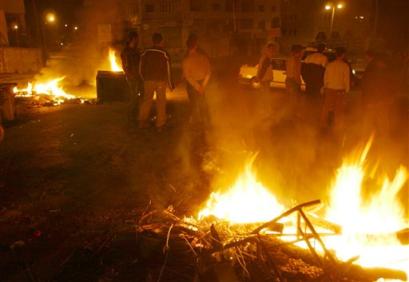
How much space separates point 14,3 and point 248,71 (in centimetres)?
1489

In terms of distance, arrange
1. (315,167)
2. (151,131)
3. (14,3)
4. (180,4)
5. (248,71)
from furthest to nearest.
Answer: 1. (180,4)
2. (14,3)
3. (248,71)
4. (151,131)
5. (315,167)

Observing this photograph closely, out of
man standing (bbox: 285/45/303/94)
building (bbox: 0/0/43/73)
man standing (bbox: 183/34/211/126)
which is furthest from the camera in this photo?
building (bbox: 0/0/43/73)

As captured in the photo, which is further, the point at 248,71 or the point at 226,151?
the point at 248,71

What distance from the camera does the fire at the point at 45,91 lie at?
15.0m

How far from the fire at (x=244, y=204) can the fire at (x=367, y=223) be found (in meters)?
0.77

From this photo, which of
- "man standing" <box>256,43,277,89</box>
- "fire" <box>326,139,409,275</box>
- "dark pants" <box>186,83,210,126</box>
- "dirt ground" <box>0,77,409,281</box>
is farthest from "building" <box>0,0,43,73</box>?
"fire" <box>326,139,409,275</box>

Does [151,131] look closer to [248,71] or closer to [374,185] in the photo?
[374,185]

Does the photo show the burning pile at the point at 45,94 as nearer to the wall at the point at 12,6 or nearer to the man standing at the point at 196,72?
the man standing at the point at 196,72

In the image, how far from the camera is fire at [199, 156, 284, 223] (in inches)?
206

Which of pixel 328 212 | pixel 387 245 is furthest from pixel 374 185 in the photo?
pixel 387 245

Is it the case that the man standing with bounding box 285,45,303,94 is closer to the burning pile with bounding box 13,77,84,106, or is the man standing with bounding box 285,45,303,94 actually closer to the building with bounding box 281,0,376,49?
the burning pile with bounding box 13,77,84,106

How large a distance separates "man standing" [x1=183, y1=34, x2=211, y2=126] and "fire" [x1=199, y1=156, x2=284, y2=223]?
174 inches

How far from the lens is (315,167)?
7.67 metres

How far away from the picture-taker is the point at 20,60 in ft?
64.1
